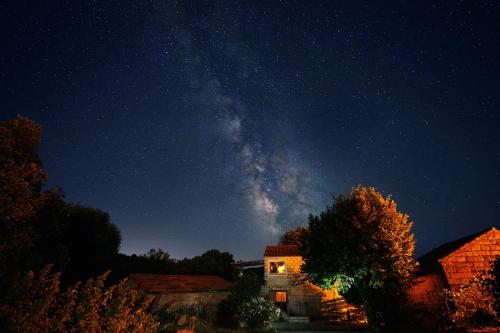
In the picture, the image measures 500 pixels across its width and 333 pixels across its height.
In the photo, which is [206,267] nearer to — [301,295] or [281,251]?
[281,251]

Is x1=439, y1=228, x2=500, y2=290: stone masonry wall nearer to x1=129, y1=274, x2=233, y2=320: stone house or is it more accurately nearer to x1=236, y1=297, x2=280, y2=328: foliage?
x1=236, y1=297, x2=280, y2=328: foliage

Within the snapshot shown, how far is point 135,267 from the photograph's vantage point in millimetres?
36031

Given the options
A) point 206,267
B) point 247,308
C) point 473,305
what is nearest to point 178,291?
point 247,308

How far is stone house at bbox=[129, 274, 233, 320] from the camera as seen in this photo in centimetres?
2212

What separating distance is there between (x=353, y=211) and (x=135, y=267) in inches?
1227

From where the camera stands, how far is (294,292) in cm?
3012

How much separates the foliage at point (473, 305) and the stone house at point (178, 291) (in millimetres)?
18979

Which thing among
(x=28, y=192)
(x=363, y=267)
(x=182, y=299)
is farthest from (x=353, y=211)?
(x=28, y=192)

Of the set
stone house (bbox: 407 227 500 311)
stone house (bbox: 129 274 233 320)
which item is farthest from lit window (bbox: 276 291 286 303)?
stone house (bbox: 407 227 500 311)

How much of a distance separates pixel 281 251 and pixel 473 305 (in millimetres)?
21308

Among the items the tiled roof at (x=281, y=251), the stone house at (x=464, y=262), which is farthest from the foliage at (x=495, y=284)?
the tiled roof at (x=281, y=251)

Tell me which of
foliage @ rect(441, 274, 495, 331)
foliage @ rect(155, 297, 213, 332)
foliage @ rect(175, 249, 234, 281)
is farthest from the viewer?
foliage @ rect(175, 249, 234, 281)

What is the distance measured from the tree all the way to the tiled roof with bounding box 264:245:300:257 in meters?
10.1

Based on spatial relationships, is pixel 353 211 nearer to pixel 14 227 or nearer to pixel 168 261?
pixel 14 227
